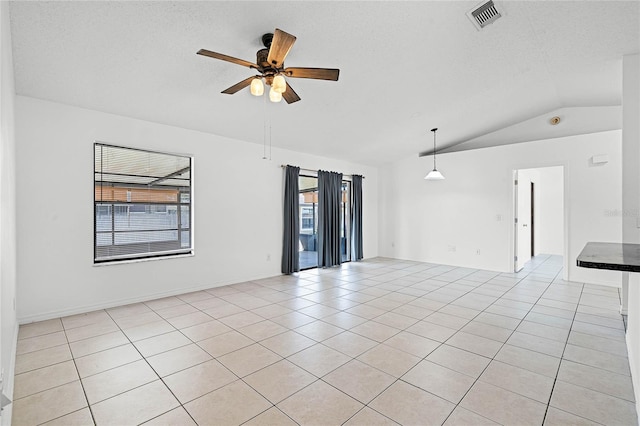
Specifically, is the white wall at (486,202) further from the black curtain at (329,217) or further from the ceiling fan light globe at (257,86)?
the ceiling fan light globe at (257,86)

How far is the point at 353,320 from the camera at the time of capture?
357cm

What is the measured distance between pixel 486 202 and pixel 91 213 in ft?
22.8

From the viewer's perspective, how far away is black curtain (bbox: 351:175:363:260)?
764 cm

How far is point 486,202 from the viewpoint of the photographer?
6.50 m

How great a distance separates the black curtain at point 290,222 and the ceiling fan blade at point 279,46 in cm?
346

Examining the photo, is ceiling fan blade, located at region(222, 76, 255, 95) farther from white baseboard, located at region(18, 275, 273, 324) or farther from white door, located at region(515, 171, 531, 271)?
white door, located at region(515, 171, 531, 271)

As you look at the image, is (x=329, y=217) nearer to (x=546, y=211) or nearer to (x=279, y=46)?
(x=279, y=46)

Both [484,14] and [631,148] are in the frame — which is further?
[631,148]

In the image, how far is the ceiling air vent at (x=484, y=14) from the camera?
2.82 m

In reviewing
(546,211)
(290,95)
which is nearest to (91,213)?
(290,95)

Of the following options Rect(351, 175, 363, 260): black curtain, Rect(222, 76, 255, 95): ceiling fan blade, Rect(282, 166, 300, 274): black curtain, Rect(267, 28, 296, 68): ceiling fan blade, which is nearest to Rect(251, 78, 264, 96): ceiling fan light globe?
Rect(222, 76, 255, 95): ceiling fan blade

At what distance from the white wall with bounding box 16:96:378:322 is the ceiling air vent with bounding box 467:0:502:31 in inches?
150

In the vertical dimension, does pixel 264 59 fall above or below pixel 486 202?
above

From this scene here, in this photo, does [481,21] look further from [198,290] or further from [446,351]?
[198,290]
